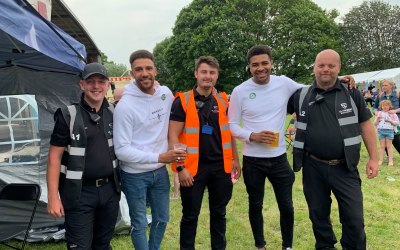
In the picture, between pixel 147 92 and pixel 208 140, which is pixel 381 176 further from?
pixel 147 92

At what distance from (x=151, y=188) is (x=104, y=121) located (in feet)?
2.61

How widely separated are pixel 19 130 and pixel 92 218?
2975 millimetres

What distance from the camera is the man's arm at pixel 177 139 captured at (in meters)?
3.25

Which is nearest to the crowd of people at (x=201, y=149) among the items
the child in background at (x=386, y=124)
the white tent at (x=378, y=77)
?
the child in background at (x=386, y=124)

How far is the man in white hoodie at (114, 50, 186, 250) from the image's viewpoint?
2.95 m

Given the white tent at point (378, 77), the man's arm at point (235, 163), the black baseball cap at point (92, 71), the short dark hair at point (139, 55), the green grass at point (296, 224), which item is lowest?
the green grass at point (296, 224)

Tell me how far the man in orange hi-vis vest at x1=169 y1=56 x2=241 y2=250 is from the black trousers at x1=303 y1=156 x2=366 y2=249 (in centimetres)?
81

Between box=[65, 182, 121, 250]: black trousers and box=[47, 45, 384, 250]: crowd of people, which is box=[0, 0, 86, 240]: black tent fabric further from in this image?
box=[65, 182, 121, 250]: black trousers

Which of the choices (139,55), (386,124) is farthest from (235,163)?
(386,124)

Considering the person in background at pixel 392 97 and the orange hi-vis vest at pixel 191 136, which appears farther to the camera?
the person in background at pixel 392 97

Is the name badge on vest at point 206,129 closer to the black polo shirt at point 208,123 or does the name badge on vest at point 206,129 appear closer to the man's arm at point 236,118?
the black polo shirt at point 208,123

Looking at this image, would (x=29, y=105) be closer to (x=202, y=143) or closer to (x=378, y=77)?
(x=202, y=143)

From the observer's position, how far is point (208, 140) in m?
3.35

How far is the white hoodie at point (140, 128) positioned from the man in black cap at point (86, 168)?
10cm
